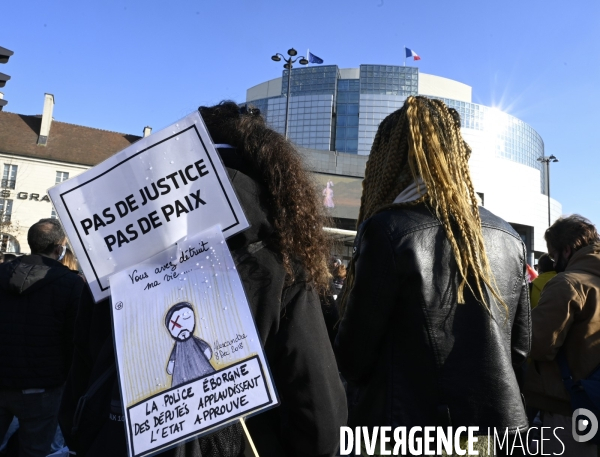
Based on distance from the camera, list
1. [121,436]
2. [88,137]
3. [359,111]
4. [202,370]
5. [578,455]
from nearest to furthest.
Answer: [202,370]
[121,436]
[578,455]
[88,137]
[359,111]

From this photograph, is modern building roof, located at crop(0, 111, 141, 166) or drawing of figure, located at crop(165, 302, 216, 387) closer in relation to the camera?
drawing of figure, located at crop(165, 302, 216, 387)

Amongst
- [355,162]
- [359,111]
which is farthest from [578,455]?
[359,111]

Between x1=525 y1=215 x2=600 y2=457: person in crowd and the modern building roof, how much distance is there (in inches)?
1646

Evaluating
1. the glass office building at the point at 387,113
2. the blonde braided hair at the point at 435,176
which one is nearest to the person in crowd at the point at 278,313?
the blonde braided hair at the point at 435,176

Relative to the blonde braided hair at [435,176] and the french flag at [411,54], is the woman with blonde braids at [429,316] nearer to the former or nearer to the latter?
the blonde braided hair at [435,176]

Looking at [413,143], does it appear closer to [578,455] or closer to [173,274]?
[173,274]

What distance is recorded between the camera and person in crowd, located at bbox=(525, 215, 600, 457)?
9.16 feet

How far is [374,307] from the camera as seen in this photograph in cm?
175

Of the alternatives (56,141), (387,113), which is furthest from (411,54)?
(56,141)

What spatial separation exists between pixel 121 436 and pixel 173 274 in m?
0.45

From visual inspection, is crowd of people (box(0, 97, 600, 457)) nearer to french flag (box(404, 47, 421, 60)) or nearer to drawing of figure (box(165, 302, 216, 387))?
drawing of figure (box(165, 302, 216, 387))

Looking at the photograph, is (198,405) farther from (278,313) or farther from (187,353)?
(278,313)

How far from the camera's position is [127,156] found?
4.54 feet

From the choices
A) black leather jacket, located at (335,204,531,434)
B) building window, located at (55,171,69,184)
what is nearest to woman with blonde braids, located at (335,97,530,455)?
black leather jacket, located at (335,204,531,434)
